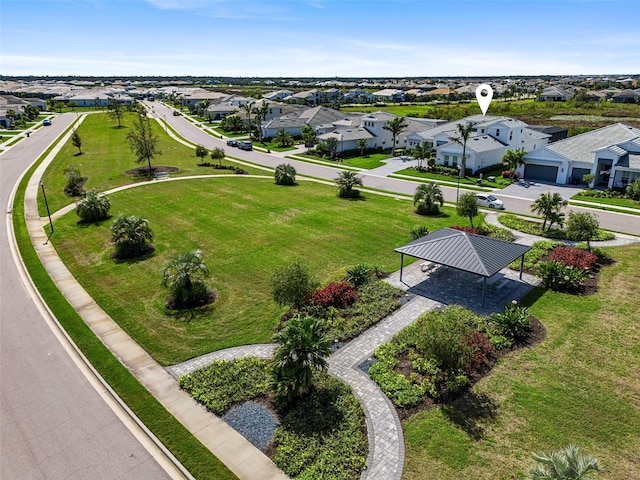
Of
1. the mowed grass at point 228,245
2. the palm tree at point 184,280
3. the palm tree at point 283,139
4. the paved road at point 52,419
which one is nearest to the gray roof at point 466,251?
the mowed grass at point 228,245

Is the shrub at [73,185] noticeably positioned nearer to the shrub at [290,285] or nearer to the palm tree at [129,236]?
the palm tree at [129,236]

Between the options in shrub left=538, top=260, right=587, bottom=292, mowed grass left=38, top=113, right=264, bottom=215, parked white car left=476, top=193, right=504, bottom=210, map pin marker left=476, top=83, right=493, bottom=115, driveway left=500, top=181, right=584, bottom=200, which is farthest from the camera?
mowed grass left=38, top=113, right=264, bottom=215

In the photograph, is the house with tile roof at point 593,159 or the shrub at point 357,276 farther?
the house with tile roof at point 593,159

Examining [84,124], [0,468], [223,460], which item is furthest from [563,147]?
[84,124]

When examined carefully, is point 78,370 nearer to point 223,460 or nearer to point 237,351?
point 237,351

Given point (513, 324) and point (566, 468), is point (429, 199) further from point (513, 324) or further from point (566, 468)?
point (566, 468)

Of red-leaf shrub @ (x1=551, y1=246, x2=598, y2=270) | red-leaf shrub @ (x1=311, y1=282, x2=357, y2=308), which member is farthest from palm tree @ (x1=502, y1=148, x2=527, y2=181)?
red-leaf shrub @ (x1=311, y1=282, x2=357, y2=308)

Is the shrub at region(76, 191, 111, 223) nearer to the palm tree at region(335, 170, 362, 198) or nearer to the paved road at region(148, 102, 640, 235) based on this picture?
the palm tree at region(335, 170, 362, 198)
